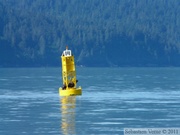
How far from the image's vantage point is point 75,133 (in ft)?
168

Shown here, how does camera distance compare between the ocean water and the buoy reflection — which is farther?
the ocean water

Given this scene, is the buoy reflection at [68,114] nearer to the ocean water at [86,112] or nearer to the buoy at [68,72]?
the ocean water at [86,112]

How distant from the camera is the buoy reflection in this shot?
5306cm

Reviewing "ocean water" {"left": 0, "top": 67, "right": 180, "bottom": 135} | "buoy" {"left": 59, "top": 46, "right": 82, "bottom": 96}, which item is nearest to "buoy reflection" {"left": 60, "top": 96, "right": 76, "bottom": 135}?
→ "ocean water" {"left": 0, "top": 67, "right": 180, "bottom": 135}

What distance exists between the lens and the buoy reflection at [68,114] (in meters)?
53.1

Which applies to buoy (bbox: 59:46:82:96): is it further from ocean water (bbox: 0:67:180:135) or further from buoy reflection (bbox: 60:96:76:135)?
buoy reflection (bbox: 60:96:76:135)

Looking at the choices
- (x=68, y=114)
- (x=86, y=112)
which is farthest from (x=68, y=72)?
(x=68, y=114)

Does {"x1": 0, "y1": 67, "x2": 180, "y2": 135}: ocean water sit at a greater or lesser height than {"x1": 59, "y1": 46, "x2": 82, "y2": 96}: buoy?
lesser

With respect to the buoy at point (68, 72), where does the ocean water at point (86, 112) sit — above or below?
below

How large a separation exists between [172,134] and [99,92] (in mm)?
47520

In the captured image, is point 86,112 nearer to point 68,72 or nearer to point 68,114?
point 68,114

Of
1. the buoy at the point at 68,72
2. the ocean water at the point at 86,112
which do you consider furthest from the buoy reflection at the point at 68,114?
the buoy at the point at 68,72

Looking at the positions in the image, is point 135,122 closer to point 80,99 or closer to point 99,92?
point 80,99

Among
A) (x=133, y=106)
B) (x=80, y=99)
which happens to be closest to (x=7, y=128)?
(x=133, y=106)
